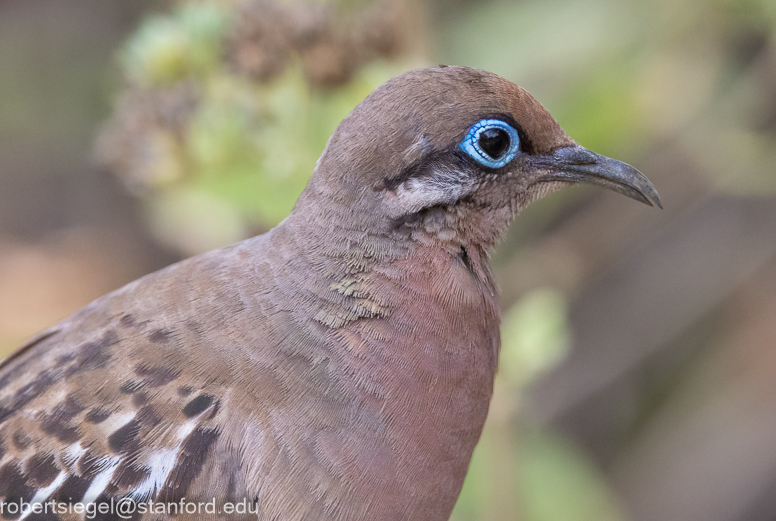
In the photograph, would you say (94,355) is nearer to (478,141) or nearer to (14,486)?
(14,486)

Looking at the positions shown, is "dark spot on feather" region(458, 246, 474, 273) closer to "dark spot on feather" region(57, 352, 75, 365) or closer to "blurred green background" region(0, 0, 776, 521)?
"blurred green background" region(0, 0, 776, 521)

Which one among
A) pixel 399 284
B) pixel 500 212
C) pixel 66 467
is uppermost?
pixel 500 212

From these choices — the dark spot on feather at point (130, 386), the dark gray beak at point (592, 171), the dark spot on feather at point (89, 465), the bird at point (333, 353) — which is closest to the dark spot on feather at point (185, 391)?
the bird at point (333, 353)

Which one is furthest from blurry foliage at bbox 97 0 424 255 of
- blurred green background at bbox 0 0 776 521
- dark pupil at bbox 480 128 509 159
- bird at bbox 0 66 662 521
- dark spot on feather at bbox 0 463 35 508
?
dark spot on feather at bbox 0 463 35 508

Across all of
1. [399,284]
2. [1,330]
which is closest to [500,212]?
[399,284]

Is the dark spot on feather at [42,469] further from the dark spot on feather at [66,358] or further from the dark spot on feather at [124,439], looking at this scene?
the dark spot on feather at [66,358]

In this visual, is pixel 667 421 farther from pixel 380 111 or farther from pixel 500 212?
pixel 380 111

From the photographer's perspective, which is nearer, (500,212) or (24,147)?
(500,212)
